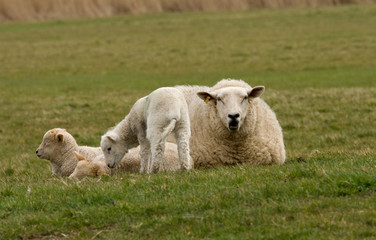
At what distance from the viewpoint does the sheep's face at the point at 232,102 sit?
943cm

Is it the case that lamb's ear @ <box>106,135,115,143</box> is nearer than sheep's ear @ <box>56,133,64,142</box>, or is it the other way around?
lamb's ear @ <box>106,135,115,143</box>

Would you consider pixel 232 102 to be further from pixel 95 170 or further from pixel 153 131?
Answer: pixel 95 170

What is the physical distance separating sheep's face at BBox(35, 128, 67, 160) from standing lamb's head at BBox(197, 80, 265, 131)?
8.02ft

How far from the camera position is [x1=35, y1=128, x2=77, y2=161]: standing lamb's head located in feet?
35.8

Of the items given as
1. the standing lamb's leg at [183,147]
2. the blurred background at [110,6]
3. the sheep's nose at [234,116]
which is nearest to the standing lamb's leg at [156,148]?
the standing lamb's leg at [183,147]

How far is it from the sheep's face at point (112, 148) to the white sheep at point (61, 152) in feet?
4.28

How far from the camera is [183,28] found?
46719mm

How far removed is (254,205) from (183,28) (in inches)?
1596


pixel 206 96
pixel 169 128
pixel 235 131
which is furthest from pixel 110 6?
pixel 169 128

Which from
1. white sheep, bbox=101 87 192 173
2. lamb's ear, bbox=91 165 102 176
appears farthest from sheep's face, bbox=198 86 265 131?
lamb's ear, bbox=91 165 102 176

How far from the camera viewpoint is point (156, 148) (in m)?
9.13

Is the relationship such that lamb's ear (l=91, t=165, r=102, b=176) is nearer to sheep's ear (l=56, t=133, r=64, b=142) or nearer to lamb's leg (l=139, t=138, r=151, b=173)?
lamb's leg (l=139, t=138, r=151, b=173)

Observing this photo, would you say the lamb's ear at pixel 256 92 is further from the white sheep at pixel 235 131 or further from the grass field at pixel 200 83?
the grass field at pixel 200 83

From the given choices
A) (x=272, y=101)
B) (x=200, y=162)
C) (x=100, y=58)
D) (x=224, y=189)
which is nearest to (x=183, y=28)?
(x=100, y=58)
